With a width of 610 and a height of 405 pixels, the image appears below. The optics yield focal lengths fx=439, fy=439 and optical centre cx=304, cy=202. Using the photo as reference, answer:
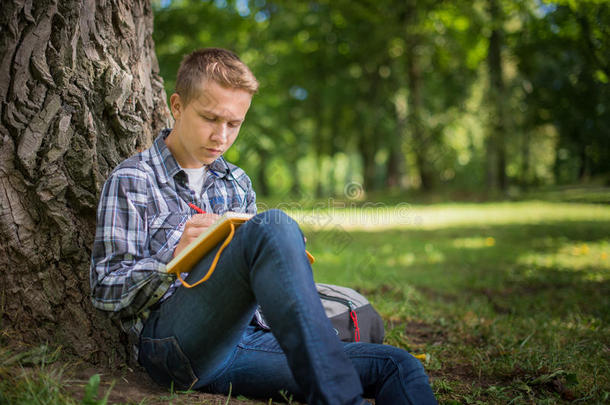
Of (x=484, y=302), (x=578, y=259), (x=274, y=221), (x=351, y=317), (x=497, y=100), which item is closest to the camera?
(x=274, y=221)

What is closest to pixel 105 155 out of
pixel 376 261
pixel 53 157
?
pixel 53 157

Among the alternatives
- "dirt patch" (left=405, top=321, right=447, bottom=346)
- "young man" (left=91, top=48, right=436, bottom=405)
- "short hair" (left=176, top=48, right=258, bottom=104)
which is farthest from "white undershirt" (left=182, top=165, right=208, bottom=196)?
"dirt patch" (left=405, top=321, right=447, bottom=346)

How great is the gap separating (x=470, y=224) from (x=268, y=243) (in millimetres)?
8976

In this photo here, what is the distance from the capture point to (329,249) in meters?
7.00

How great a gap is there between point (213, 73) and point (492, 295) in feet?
12.5

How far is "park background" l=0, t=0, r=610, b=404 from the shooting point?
2.53 meters

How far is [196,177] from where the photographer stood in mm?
2244

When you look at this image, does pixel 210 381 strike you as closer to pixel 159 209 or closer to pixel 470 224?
pixel 159 209

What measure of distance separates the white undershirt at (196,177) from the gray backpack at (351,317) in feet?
3.37

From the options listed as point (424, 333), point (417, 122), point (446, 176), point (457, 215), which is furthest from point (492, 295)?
point (446, 176)

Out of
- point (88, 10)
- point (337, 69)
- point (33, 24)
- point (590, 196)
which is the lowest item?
point (590, 196)

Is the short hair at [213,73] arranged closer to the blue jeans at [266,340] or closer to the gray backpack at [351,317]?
the blue jeans at [266,340]

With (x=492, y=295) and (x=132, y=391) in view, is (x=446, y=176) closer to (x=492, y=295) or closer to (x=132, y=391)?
(x=492, y=295)

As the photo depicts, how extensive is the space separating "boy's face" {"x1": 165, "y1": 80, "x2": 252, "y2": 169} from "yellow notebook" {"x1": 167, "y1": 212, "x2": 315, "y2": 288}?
19.8 inches
